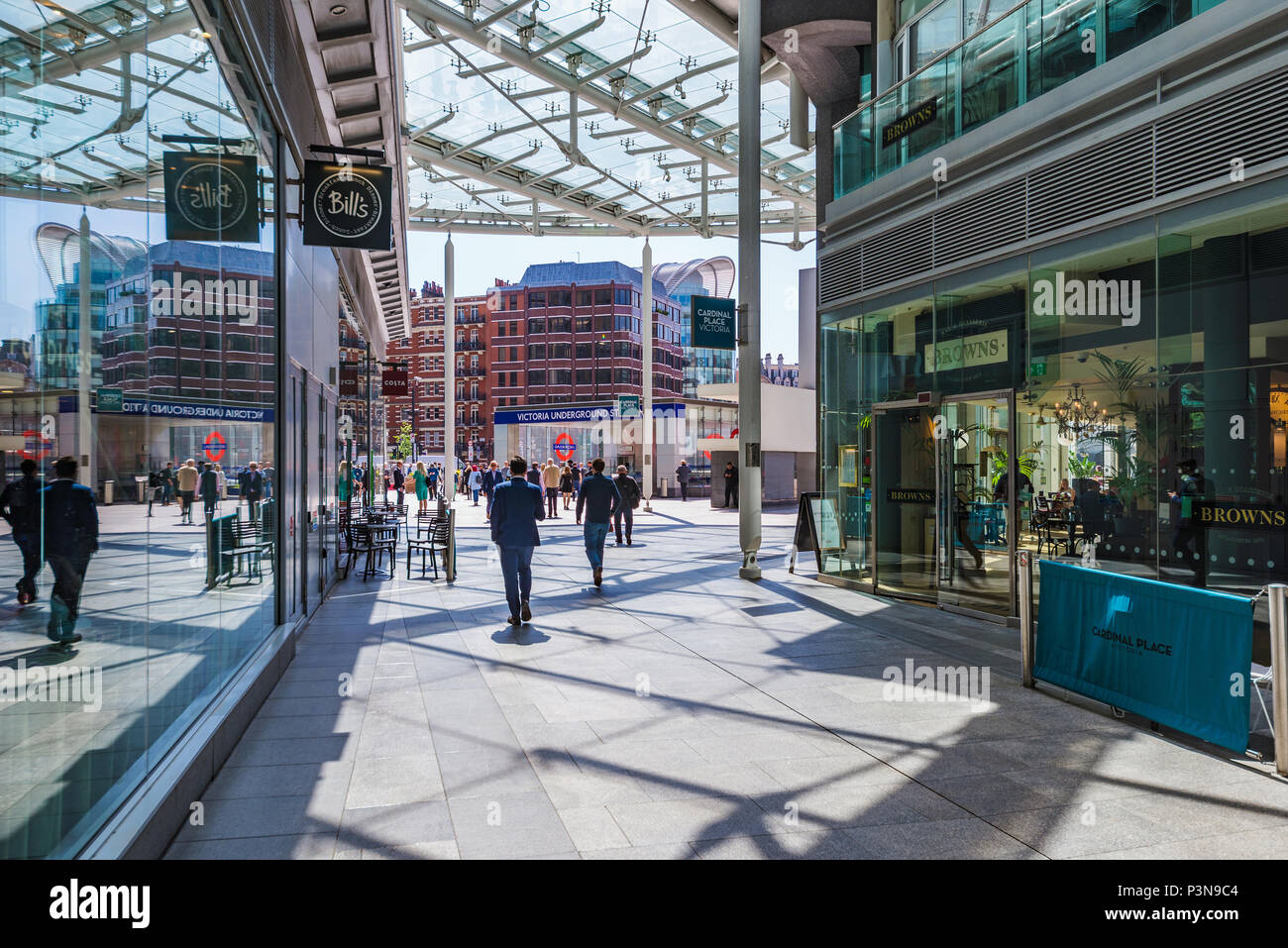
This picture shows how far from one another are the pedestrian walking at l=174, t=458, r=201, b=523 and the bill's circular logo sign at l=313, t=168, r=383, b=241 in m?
4.77

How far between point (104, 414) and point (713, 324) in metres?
13.5

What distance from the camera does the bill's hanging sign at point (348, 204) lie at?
974cm

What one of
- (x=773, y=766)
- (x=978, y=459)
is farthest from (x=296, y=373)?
(x=978, y=459)

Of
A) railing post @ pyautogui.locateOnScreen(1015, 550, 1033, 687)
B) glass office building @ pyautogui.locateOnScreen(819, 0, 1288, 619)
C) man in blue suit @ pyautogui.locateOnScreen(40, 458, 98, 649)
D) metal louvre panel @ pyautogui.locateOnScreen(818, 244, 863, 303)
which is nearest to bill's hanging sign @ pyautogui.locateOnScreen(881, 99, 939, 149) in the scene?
glass office building @ pyautogui.locateOnScreen(819, 0, 1288, 619)

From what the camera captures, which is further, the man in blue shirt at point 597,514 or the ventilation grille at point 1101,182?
the man in blue shirt at point 597,514

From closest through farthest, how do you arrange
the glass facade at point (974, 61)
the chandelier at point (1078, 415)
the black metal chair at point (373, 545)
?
the glass facade at point (974, 61)
the chandelier at point (1078, 415)
the black metal chair at point (373, 545)

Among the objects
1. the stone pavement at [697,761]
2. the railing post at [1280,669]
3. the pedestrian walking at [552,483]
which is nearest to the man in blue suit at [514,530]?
the stone pavement at [697,761]

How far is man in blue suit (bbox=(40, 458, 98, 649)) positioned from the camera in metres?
3.35

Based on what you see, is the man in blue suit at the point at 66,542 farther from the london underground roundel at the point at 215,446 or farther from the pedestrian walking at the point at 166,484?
the london underground roundel at the point at 215,446

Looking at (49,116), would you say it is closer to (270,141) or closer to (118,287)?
(118,287)

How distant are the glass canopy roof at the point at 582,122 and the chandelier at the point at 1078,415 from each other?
16.8m

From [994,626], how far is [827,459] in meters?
5.02

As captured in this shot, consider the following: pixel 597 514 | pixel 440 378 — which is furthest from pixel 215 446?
pixel 440 378

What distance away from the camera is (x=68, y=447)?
11.5ft
